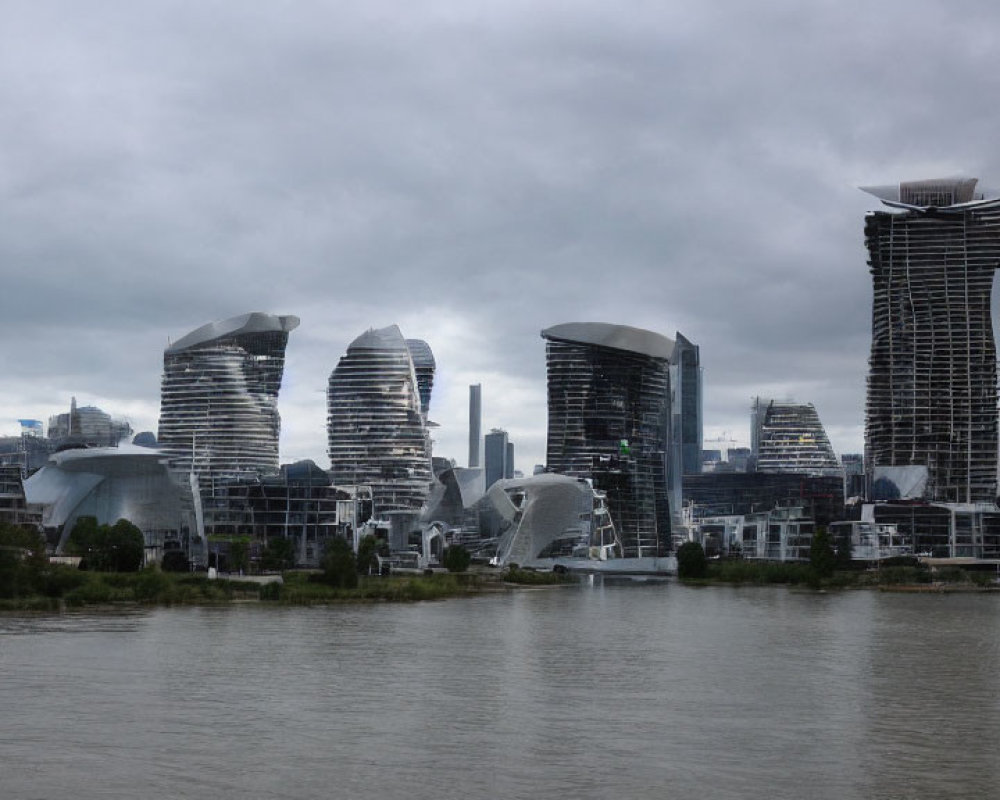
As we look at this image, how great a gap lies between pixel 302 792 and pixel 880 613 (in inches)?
3318

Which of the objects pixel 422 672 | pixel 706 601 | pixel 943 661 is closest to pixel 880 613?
pixel 706 601

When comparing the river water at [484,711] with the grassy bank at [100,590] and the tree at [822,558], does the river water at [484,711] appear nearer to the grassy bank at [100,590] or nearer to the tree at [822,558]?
the grassy bank at [100,590]

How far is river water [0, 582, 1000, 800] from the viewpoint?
37.5 metres

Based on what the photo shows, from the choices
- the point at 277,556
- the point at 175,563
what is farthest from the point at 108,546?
the point at 277,556

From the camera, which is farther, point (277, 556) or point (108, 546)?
point (277, 556)

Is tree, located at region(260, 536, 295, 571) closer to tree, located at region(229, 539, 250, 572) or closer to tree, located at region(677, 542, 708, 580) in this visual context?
tree, located at region(229, 539, 250, 572)

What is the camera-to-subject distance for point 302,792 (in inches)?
1409

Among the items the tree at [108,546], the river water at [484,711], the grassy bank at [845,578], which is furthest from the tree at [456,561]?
the river water at [484,711]

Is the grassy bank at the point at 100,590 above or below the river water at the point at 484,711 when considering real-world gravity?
above

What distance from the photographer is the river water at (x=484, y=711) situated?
3750 cm

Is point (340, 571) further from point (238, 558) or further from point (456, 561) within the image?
point (456, 561)

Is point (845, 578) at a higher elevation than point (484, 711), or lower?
higher

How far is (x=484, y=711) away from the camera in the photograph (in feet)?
163

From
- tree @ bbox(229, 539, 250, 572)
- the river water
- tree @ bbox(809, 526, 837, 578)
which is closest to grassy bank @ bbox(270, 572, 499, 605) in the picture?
tree @ bbox(229, 539, 250, 572)
